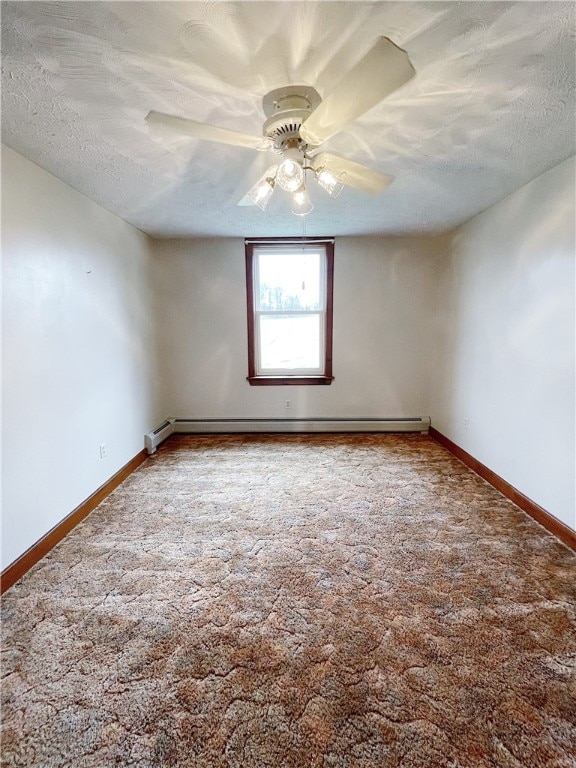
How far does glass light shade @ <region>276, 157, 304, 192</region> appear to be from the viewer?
147cm

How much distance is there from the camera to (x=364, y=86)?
110cm

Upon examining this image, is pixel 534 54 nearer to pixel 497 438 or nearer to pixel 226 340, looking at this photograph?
pixel 497 438

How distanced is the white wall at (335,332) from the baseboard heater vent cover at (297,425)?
9 centimetres

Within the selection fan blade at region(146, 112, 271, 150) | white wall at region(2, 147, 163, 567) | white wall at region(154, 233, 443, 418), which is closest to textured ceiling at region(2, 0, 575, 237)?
fan blade at region(146, 112, 271, 150)

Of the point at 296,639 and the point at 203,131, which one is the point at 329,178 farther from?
the point at 296,639

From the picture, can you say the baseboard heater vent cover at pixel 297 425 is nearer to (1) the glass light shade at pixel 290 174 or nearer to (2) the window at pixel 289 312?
(2) the window at pixel 289 312

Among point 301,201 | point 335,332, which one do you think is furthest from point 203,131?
point 335,332

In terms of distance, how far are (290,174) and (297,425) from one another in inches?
123

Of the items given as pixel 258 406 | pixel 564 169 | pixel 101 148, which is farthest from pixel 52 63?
pixel 258 406

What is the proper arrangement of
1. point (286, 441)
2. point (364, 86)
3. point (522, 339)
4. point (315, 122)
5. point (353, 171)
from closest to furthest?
point (364, 86)
point (315, 122)
point (353, 171)
point (522, 339)
point (286, 441)

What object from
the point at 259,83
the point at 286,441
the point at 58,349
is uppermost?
the point at 259,83

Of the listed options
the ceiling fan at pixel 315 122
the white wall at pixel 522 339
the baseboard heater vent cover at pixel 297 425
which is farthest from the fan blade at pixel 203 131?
the baseboard heater vent cover at pixel 297 425

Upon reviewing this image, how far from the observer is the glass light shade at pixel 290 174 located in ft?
4.84

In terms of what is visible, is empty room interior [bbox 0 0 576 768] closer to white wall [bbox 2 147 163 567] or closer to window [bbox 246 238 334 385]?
white wall [bbox 2 147 163 567]
